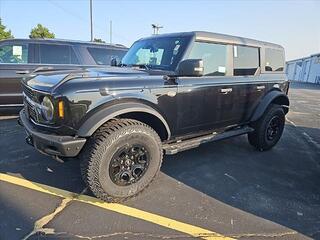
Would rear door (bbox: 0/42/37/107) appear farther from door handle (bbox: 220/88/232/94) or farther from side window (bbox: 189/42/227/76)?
door handle (bbox: 220/88/232/94)

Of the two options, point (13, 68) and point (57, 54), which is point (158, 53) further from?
point (13, 68)

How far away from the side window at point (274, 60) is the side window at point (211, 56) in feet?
4.11

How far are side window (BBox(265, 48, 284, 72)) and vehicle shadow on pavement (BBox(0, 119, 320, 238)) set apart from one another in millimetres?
1485

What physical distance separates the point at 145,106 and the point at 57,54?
4.41 metres

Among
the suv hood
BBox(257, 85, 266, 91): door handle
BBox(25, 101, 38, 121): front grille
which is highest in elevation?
the suv hood

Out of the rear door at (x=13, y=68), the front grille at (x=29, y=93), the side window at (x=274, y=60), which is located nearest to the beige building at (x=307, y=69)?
the side window at (x=274, y=60)

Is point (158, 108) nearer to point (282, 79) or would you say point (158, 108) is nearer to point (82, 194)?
point (82, 194)

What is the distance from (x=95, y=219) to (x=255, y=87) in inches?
131

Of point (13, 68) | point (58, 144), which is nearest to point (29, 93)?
point (58, 144)

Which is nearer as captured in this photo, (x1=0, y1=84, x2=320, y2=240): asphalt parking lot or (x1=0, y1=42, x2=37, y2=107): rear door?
(x1=0, y1=84, x2=320, y2=240): asphalt parking lot

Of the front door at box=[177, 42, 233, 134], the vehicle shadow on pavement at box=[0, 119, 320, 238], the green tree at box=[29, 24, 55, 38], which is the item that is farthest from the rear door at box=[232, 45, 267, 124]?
the green tree at box=[29, 24, 55, 38]

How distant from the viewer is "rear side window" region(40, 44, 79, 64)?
727 centimetres

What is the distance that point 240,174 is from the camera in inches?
185

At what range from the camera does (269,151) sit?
5.93 meters
